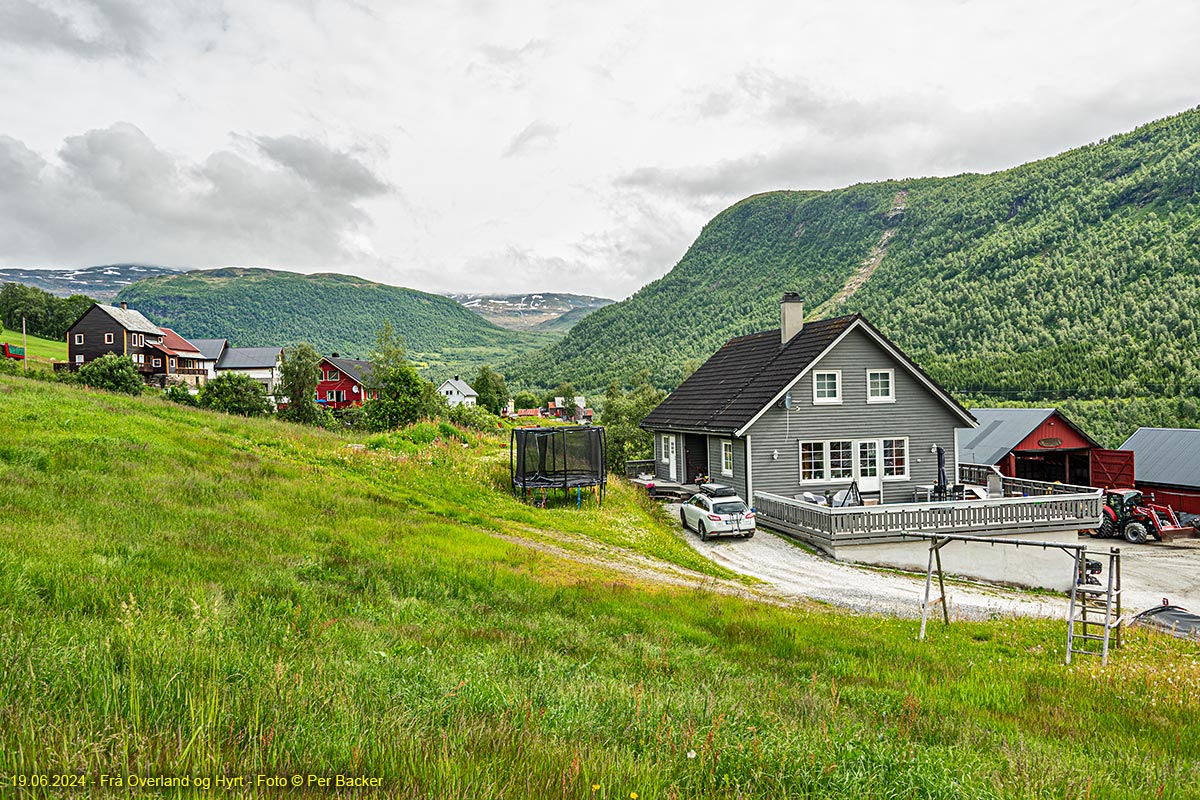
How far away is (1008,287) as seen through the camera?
10744 centimetres

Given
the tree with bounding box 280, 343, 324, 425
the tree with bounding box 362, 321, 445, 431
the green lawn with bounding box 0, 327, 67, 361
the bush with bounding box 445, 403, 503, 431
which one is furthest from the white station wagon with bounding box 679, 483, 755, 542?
the green lawn with bounding box 0, 327, 67, 361

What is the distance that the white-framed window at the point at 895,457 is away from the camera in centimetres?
2891

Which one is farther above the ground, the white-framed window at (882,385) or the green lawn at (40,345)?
the green lawn at (40,345)

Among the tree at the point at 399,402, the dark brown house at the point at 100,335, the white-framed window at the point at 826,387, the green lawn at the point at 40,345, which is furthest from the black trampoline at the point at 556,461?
the green lawn at the point at 40,345

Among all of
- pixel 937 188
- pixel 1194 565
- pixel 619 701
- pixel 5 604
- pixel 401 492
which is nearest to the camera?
pixel 619 701

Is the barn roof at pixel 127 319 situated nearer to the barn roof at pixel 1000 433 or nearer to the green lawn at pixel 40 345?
the green lawn at pixel 40 345

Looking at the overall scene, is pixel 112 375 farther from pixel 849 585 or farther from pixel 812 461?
pixel 849 585

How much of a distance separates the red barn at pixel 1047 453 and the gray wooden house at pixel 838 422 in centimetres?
997

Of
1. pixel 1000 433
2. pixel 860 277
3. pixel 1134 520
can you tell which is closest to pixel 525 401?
pixel 860 277

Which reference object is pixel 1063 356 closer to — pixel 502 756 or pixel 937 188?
pixel 502 756

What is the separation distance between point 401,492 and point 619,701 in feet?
53.2

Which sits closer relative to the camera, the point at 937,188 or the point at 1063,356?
the point at 1063,356

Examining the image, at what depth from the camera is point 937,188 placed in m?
196

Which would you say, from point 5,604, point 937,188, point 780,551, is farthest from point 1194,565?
point 937,188
